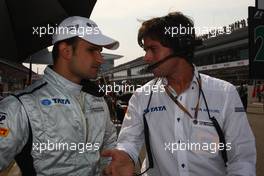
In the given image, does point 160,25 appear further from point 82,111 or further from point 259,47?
point 259,47

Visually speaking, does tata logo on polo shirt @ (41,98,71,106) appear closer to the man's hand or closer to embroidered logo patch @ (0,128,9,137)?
embroidered logo patch @ (0,128,9,137)

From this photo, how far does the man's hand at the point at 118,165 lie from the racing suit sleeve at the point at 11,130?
0.50 meters

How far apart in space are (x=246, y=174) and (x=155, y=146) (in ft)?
1.97

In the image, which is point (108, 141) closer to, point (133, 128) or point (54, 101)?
point (133, 128)

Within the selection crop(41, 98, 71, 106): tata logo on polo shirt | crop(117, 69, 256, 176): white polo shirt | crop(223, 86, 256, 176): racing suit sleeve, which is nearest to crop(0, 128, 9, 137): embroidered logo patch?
crop(41, 98, 71, 106): tata logo on polo shirt

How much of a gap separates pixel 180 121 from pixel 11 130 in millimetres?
1023

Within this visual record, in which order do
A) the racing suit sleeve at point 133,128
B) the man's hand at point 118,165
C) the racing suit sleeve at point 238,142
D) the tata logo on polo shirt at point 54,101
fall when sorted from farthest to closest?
the racing suit sleeve at point 133,128
the tata logo on polo shirt at point 54,101
the racing suit sleeve at point 238,142
the man's hand at point 118,165

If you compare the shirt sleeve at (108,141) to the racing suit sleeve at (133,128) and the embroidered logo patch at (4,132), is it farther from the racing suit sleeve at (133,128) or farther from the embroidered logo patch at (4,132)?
the embroidered logo patch at (4,132)

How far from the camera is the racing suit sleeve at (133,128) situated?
263 cm

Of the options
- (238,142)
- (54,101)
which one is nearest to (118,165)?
(54,101)

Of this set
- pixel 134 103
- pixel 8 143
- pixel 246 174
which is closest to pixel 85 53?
pixel 134 103

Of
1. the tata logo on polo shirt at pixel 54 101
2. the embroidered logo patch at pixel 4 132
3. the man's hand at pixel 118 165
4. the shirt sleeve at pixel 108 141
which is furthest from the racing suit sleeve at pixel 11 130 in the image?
the shirt sleeve at pixel 108 141

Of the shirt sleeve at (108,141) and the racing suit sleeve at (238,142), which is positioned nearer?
the racing suit sleeve at (238,142)

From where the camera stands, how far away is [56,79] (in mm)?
2594
